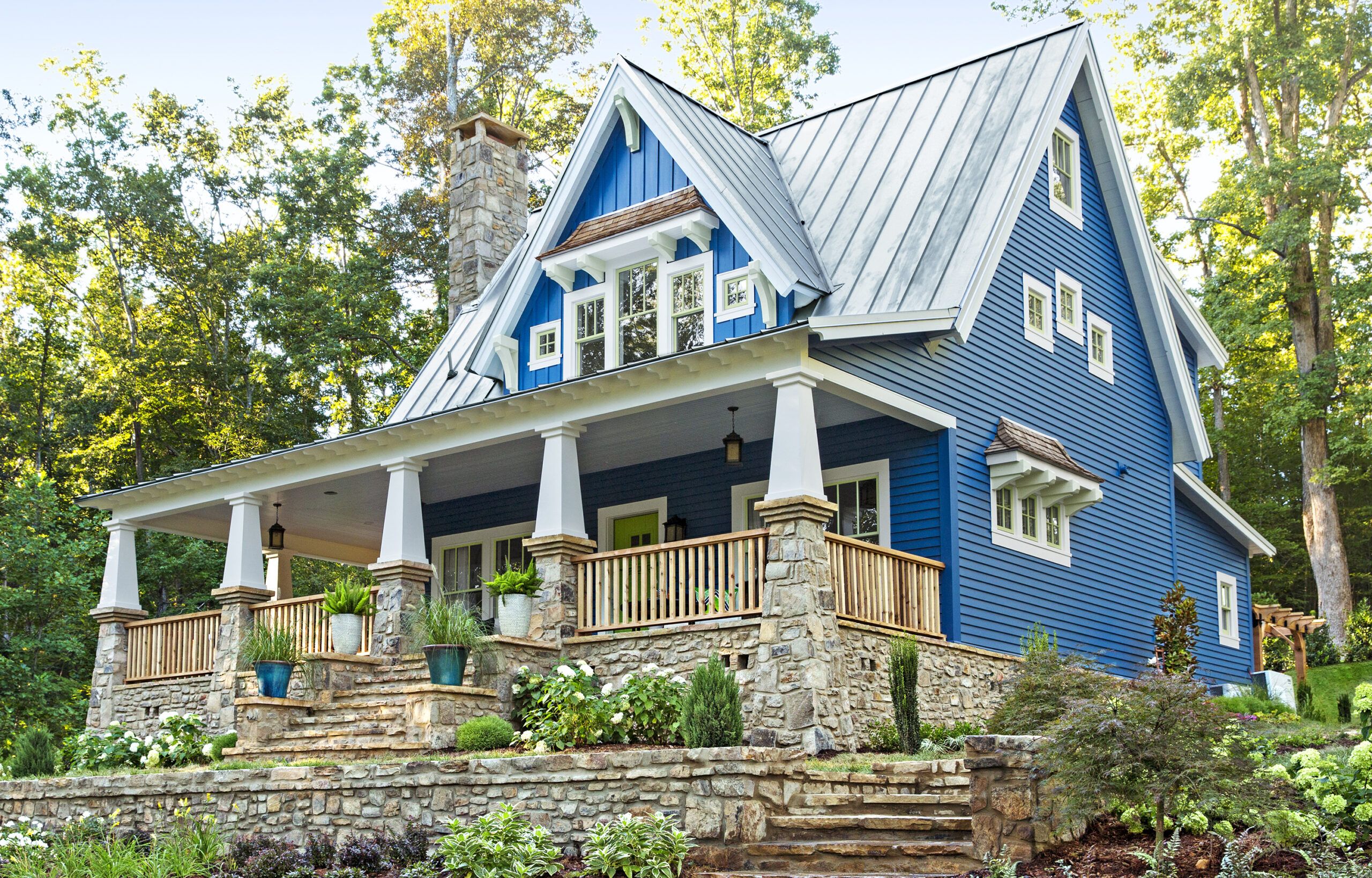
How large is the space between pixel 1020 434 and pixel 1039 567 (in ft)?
5.10

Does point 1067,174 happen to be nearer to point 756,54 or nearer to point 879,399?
point 879,399

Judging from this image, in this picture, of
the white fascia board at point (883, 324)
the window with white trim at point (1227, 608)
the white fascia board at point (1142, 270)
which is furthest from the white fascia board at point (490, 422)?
the window with white trim at point (1227, 608)

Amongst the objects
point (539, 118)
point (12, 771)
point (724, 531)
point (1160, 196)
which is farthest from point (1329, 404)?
point (12, 771)

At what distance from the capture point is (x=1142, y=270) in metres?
18.0

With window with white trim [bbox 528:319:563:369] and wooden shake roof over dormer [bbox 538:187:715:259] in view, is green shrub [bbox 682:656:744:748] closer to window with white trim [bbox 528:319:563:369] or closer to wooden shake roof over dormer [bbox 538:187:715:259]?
wooden shake roof over dormer [bbox 538:187:715:259]

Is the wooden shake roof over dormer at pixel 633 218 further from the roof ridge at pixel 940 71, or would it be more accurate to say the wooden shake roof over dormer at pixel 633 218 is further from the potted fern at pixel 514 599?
the potted fern at pixel 514 599

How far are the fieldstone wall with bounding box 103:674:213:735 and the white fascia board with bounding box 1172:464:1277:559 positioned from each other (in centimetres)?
1318

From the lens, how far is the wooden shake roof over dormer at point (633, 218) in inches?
595

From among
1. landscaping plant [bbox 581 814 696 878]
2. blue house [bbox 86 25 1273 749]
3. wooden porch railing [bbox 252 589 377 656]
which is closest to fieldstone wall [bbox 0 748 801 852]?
landscaping plant [bbox 581 814 696 878]

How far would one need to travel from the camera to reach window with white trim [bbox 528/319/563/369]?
16547mm

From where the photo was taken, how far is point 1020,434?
1504cm

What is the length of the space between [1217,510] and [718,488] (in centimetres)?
832

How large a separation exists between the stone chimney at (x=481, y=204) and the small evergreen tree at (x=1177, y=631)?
11521 mm

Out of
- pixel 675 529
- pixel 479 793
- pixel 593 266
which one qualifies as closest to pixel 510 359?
pixel 593 266
